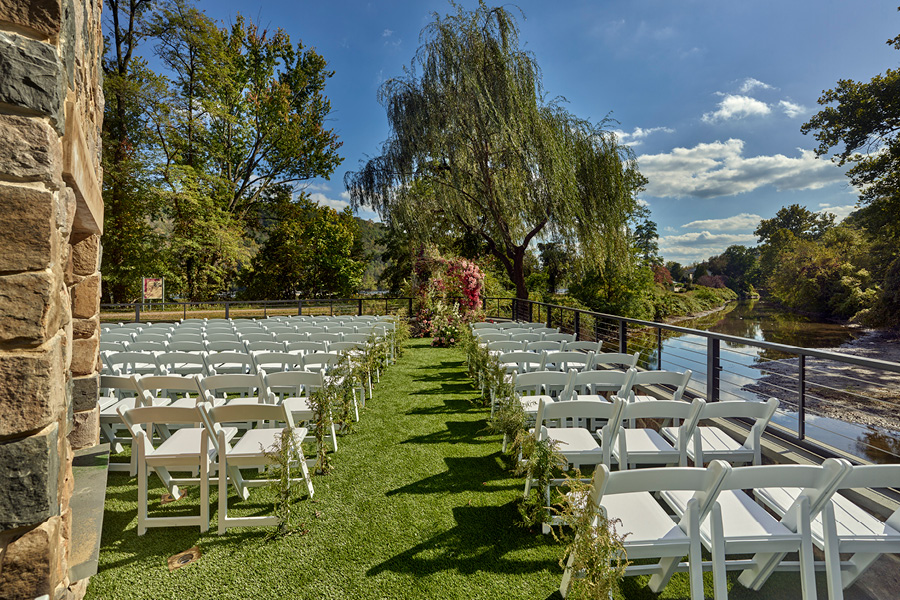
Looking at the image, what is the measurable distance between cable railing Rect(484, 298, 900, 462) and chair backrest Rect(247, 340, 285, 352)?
4266mm

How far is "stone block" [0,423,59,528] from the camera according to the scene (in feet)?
3.28

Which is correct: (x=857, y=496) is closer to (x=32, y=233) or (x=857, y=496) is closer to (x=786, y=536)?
(x=786, y=536)

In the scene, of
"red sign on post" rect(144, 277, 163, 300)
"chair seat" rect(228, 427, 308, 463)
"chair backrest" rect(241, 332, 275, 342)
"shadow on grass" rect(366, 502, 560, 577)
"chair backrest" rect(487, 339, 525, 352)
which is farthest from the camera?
"red sign on post" rect(144, 277, 163, 300)

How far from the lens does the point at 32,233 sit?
1054mm

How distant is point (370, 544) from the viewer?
2.49 m

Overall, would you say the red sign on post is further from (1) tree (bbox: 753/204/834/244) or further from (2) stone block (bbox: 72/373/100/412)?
(1) tree (bbox: 753/204/834/244)

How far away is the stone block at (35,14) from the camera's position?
3.32 ft

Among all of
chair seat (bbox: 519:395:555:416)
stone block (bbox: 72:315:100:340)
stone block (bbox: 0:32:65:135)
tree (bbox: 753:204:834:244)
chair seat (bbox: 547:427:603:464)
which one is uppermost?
tree (bbox: 753:204:834:244)

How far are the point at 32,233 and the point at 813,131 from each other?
81.0 ft

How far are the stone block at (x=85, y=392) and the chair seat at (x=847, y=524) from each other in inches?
170

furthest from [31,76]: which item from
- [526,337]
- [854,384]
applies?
[854,384]

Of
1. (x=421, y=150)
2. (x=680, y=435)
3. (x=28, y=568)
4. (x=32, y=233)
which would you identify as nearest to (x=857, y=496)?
(x=680, y=435)

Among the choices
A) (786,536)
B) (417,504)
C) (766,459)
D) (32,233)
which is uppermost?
(32,233)

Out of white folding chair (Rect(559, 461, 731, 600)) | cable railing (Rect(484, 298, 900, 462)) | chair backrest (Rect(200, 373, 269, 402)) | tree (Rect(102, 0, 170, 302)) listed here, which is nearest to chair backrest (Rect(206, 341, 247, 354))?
chair backrest (Rect(200, 373, 269, 402))
